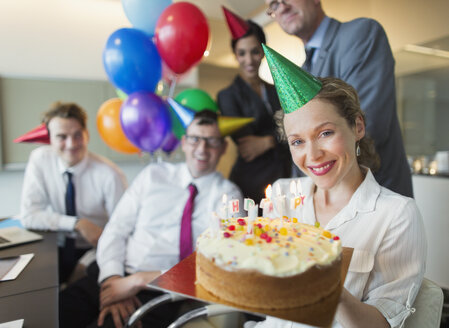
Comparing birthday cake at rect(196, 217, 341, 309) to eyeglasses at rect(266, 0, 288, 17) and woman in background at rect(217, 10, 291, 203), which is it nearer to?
eyeglasses at rect(266, 0, 288, 17)

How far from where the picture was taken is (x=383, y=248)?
106cm

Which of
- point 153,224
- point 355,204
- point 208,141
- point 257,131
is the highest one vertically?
point 257,131

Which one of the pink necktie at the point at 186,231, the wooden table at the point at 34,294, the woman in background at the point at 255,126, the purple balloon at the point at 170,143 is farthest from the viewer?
the purple balloon at the point at 170,143

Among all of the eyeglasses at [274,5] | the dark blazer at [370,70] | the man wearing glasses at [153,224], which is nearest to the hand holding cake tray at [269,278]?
the dark blazer at [370,70]

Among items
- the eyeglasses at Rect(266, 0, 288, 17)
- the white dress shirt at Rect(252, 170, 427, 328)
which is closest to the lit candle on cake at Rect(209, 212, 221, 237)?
the white dress shirt at Rect(252, 170, 427, 328)

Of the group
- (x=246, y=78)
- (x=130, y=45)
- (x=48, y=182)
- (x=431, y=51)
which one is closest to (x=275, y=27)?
(x=431, y=51)

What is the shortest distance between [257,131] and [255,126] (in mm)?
47

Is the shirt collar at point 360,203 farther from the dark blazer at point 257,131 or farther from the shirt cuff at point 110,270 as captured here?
the shirt cuff at point 110,270

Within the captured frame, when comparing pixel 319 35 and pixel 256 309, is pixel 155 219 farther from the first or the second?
pixel 319 35

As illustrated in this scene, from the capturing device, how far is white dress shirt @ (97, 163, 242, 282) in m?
1.88

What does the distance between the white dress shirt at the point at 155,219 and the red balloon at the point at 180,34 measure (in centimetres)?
83

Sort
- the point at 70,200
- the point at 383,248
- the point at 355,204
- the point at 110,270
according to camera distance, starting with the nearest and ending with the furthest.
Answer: the point at 383,248 → the point at 355,204 → the point at 110,270 → the point at 70,200

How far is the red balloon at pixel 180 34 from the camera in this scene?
2.17 metres

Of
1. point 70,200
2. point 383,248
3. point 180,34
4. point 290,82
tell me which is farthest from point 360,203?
point 70,200
